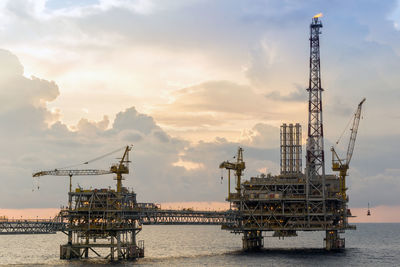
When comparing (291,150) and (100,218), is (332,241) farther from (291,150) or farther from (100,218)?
(100,218)

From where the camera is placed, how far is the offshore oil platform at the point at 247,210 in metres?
132

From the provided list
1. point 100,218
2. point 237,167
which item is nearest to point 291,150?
point 237,167

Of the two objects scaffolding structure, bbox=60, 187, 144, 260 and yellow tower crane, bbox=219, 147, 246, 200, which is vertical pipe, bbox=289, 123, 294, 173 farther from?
scaffolding structure, bbox=60, 187, 144, 260

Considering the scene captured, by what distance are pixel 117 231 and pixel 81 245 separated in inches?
347

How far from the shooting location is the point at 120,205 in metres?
132

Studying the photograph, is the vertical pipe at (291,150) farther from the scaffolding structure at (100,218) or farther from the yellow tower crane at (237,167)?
the scaffolding structure at (100,218)

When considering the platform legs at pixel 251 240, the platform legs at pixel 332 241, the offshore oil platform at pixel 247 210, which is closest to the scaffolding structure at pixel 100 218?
the offshore oil platform at pixel 247 210

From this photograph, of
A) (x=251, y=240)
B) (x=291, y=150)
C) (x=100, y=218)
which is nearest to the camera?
(x=100, y=218)

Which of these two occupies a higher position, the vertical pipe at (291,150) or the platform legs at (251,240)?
the vertical pipe at (291,150)

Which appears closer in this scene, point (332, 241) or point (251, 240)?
point (332, 241)

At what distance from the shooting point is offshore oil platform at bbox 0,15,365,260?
132 m

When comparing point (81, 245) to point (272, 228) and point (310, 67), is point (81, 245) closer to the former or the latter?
point (272, 228)

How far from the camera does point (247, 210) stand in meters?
150

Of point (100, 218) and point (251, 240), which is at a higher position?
point (100, 218)
